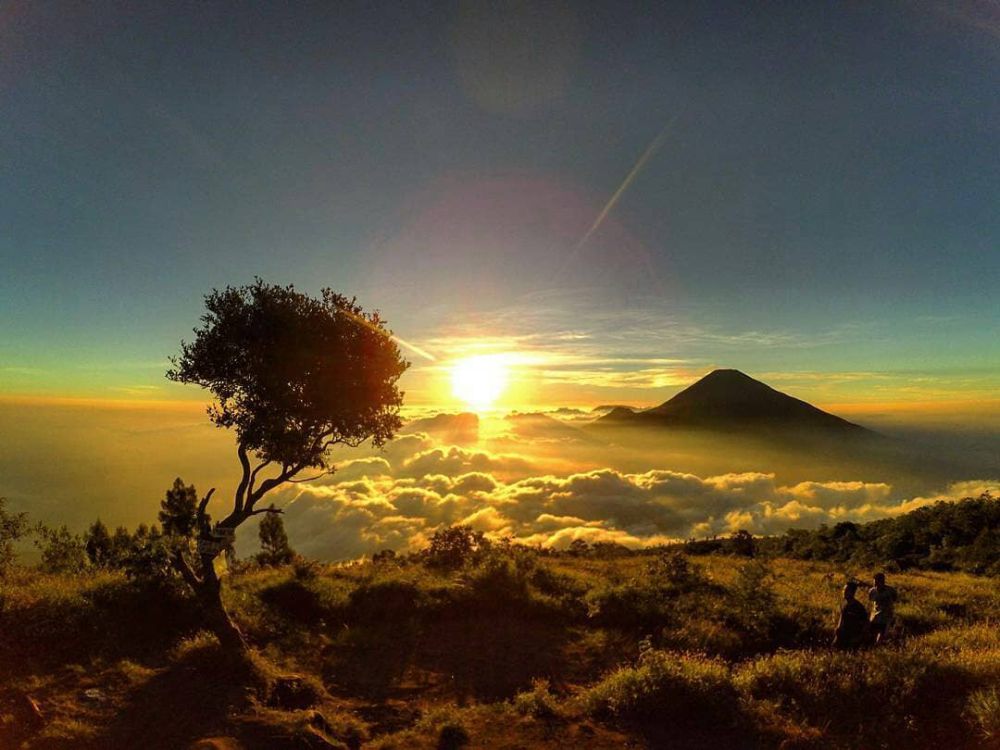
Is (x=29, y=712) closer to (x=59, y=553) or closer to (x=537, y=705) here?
(x=537, y=705)

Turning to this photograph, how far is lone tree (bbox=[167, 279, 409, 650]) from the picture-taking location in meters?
12.3

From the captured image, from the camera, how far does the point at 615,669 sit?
42.0ft

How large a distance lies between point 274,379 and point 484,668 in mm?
9104

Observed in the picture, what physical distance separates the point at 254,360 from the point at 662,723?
38.2 ft

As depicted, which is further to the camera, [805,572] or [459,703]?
[805,572]

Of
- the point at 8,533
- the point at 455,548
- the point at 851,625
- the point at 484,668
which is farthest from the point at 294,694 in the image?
the point at 851,625

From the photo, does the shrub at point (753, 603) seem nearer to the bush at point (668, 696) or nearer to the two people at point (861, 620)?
the two people at point (861, 620)

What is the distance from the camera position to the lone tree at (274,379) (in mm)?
12320

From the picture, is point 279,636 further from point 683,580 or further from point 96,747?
point 683,580

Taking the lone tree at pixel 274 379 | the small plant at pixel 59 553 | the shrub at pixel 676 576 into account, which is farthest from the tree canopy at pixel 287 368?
the shrub at pixel 676 576

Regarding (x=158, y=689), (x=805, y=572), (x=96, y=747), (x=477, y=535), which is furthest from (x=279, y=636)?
(x=805, y=572)

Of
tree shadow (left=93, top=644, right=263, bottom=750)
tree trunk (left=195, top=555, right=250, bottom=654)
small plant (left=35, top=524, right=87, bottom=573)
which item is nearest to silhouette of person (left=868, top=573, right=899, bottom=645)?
tree shadow (left=93, top=644, right=263, bottom=750)

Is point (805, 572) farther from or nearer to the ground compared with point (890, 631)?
nearer to the ground

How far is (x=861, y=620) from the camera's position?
42.5 feet
